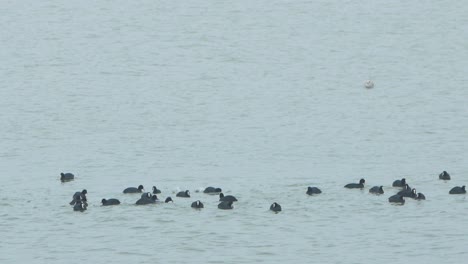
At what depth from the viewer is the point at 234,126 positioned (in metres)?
45.3

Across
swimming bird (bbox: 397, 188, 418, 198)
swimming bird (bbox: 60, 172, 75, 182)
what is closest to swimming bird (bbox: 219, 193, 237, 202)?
swimming bird (bbox: 397, 188, 418, 198)

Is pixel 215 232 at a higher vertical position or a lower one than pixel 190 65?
lower

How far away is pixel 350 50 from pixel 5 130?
19.0 metres

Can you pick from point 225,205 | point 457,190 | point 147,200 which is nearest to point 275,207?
point 225,205

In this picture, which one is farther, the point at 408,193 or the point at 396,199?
the point at 408,193

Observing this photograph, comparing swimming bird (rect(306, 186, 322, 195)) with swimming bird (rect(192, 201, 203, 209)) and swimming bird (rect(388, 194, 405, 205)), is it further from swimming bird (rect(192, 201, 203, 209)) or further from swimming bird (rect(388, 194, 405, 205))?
swimming bird (rect(192, 201, 203, 209))

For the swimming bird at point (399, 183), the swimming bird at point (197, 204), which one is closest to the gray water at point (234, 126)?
the swimming bird at point (197, 204)

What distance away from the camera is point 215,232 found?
32906 millimetres

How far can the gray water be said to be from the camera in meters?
32.4

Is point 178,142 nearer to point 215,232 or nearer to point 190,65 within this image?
point 215,232

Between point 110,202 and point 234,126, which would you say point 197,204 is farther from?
point 234,126

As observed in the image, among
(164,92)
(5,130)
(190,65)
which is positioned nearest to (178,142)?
(5,130)

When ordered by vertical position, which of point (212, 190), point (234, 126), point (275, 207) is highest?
point (234, 126)

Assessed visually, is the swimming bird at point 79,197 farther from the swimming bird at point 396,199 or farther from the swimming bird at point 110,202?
the swimming bird at point 396,199
